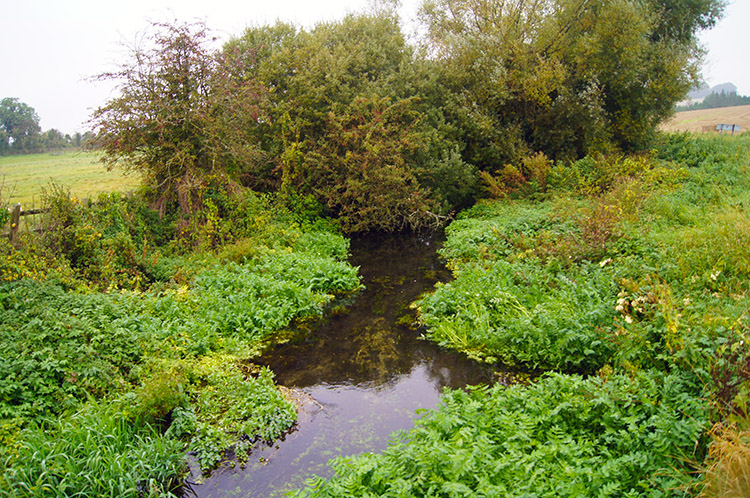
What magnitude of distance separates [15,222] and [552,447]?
32.2 feet

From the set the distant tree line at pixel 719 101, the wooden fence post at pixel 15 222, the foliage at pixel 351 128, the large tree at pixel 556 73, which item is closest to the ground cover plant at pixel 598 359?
the foliage at pixel 351 128

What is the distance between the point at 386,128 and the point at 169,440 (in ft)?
38.7

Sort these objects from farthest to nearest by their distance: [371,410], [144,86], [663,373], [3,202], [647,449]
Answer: [144,86]
[3,202]
[371,410]
[663,373]
[647,449]

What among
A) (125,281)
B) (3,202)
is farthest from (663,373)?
(3,202)

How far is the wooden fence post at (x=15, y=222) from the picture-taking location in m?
8.85

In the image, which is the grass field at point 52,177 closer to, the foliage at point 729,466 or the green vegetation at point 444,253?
the green vegetation at point 444,253

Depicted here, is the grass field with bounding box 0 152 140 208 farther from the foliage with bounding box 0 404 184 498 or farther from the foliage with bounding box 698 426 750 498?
the foliage with bounding box 698 426 750 498

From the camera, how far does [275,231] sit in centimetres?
1280

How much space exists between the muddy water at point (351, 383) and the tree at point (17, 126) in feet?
37.7

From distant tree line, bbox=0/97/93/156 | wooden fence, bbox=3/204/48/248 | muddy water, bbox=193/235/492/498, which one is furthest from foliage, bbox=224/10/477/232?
wooden fence, bbox=3/204/48/248

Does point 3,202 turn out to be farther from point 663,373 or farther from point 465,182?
point 465,182

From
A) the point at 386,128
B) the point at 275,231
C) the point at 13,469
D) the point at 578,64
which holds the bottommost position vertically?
the point at 13,469

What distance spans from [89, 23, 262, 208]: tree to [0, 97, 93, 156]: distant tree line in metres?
2.58

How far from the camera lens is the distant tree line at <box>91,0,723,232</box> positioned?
11992 mm
